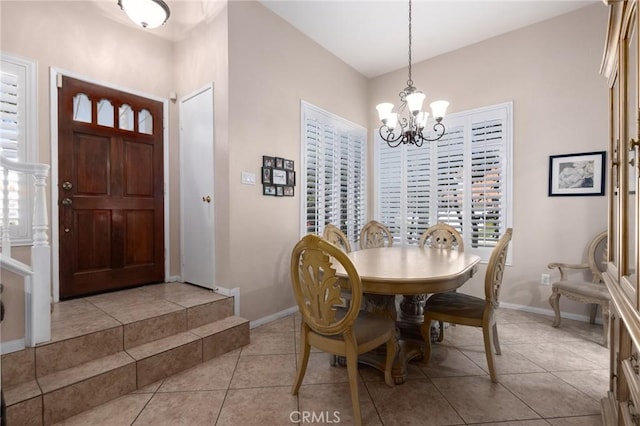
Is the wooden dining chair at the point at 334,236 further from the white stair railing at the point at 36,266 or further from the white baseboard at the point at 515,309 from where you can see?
the white stair railing at the point at 36,266

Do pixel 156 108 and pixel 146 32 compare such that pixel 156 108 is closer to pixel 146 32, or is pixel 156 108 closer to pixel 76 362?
pixel 146 32

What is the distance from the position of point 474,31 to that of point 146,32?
3744 millimetres

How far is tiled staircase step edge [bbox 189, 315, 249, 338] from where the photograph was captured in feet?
7.95

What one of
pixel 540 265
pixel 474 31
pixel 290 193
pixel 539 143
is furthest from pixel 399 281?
pixel 474 31

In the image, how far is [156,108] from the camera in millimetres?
3309

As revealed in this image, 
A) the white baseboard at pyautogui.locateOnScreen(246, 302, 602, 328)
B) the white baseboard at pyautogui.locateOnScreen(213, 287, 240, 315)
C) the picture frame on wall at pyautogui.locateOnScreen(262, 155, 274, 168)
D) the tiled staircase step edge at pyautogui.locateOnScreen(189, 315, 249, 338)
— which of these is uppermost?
the picture frame on wall at pyautogui.locateOnScreen(262, 155, 274, 168)

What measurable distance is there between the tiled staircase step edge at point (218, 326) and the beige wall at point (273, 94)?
0.27m

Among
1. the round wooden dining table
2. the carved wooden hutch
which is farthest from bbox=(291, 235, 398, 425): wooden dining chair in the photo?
the carved wooden hutch

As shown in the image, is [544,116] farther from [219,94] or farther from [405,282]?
[219,94]

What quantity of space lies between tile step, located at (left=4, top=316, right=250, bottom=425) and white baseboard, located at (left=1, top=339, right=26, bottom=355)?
20cm

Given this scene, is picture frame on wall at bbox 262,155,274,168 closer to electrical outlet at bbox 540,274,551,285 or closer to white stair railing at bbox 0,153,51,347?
white stair railing at bbox 0,153,51,347

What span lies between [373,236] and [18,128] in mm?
3566

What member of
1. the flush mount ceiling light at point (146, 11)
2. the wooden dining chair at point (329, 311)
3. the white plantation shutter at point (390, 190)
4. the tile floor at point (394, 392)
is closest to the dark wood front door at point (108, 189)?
the flush mount ceiling light at point (146, 11)

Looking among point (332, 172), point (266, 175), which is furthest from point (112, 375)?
point (332, 172)
